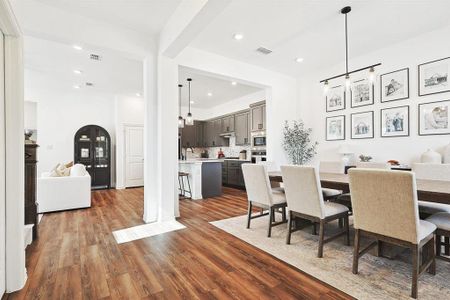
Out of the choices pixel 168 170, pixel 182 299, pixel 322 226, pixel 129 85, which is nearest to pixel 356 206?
pixel 322 226

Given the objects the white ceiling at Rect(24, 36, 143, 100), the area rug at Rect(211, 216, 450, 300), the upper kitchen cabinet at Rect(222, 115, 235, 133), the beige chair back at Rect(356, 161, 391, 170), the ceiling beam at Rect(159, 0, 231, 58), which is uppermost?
the white ceiling at Rect(24, 36, 143, 100)

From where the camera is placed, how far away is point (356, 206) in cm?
194

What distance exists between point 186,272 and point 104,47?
3.09 m

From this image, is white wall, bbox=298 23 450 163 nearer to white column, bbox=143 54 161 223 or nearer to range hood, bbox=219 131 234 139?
range hood, bbox=219 131 234 139

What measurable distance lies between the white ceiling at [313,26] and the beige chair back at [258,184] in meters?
2.07

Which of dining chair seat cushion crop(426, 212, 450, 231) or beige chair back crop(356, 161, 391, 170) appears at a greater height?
beige chair back crop(356, 161, 391, 170)

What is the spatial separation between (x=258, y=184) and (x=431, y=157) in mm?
2737

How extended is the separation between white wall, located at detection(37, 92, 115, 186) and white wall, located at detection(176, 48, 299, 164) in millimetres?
4466

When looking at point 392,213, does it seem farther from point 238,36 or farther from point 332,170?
point 238,36

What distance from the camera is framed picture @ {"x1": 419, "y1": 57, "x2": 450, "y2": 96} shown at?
3.54 metres

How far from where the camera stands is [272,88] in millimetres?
5141

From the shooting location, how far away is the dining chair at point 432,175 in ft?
7.88

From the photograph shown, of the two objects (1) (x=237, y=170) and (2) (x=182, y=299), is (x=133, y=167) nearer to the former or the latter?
(1) (x=237, y=170)

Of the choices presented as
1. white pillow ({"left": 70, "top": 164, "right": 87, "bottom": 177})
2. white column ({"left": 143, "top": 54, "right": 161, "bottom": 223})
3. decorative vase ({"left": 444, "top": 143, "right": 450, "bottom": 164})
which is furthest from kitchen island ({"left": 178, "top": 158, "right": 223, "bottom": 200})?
decorative vase ({"left": 444, "top": 143, "right": 450, "bottom": 164})
